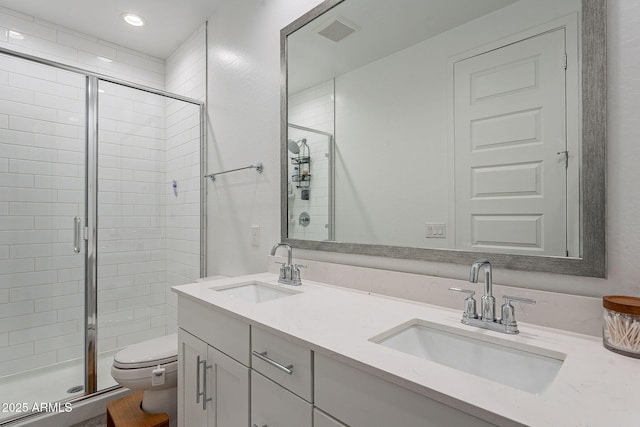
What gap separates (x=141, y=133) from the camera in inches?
96.8

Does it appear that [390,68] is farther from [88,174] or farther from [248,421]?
[88,174]

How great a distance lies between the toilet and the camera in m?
1.58

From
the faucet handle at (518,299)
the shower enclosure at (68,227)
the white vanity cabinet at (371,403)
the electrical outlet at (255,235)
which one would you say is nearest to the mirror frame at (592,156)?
the faucet handle at (518,299)

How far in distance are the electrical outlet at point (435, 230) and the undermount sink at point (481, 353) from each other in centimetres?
33

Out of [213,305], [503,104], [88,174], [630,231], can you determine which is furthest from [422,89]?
[88,174]

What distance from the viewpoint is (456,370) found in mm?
649

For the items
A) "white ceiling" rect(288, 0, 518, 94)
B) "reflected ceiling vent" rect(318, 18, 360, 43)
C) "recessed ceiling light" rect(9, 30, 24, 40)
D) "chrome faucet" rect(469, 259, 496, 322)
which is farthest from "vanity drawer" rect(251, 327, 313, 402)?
"recessed ceiling light" rect(9, 30, 24, 40)

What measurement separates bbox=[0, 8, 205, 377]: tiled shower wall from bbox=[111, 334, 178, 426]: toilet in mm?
672

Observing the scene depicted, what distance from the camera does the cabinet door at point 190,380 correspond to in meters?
1.25

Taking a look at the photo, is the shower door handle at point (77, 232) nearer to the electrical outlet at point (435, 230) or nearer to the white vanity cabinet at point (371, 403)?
the white vanity cabinet at point (371, 403)

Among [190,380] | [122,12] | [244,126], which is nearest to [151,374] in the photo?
[190,380]

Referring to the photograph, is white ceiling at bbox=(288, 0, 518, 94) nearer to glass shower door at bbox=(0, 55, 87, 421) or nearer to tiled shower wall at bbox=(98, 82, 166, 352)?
tiled shower wall at bbox=(98, 82, 166, 352)

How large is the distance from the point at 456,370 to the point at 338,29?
1478 millimetres

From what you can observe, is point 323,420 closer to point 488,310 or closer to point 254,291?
point 488,310
